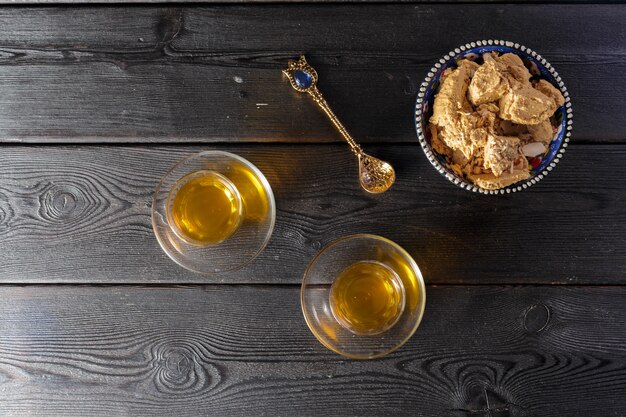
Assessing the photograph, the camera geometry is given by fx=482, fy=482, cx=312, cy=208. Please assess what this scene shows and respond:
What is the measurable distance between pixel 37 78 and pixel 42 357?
515mm

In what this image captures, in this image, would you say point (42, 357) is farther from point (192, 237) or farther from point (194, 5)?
point (194, 5)

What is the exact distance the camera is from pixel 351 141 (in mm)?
856

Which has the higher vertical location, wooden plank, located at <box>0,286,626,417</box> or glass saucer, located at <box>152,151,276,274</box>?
glass saucer, located at <box>152,151,276,274</box>

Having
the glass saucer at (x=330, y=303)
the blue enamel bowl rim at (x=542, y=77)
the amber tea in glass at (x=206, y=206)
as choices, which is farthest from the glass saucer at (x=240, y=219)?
the blue enamel bowl rim at (x=542, y=77)

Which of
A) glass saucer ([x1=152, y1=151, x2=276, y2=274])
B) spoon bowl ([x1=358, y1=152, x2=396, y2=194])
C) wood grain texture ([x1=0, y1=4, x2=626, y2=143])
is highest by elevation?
wood grain texture ([x1=0, y1=4, x2=626, y2=143])

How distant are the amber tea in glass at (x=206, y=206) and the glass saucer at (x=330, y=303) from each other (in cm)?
16

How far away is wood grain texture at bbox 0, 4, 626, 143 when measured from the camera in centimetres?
87

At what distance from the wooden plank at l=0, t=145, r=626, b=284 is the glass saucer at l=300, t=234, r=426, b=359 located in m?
0.07

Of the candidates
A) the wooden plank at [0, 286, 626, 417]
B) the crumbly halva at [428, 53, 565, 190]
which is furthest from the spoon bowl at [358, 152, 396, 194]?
the wooden plank at [0, 286, 626, 417]

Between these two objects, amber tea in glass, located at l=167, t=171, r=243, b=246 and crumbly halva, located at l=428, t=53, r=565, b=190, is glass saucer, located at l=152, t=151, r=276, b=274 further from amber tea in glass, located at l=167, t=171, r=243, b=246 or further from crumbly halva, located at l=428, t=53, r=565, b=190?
crumbly halva, located at l=428, t=53, r=565, b=190

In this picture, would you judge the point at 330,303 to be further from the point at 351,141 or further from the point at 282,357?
the point at 351,141

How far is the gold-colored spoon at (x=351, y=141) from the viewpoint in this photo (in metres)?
0.85

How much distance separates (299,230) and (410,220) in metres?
0.20

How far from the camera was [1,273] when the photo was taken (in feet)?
2.92
